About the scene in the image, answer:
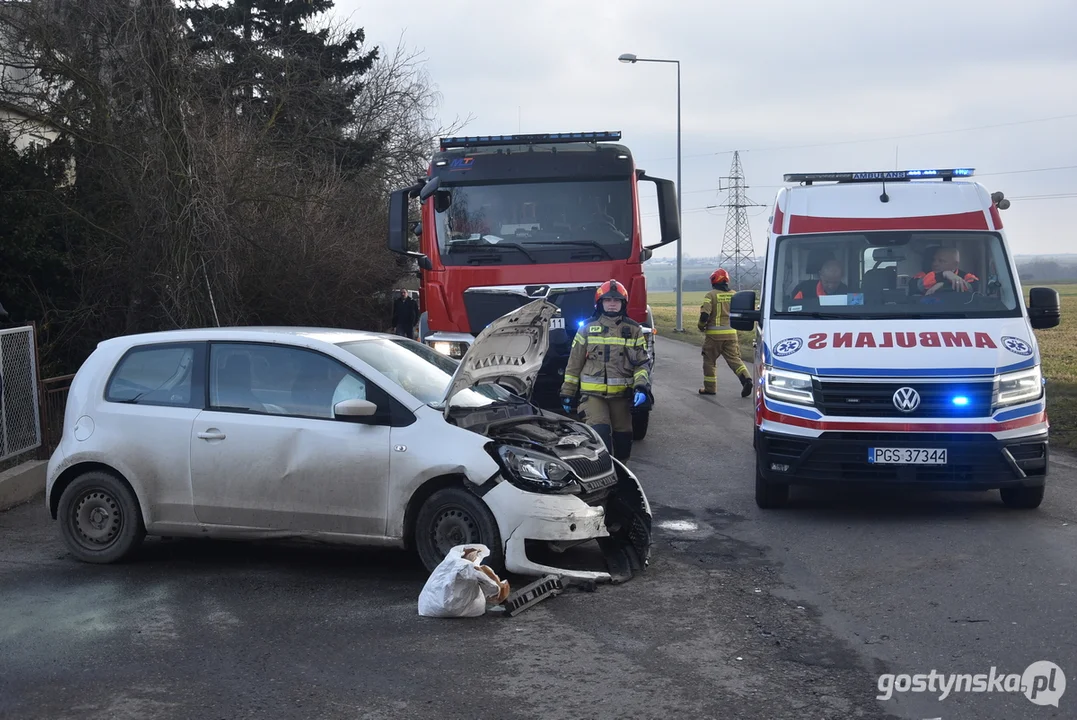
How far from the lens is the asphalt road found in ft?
15.6

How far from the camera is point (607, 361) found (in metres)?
9.68

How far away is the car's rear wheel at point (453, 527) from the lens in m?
6.45

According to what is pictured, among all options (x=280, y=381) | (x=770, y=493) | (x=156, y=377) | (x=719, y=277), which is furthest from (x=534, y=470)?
(x=719, y=277)

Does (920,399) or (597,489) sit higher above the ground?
(920,399)

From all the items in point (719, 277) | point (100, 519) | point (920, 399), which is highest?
point (719, 277)

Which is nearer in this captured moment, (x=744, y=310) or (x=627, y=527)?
(x=627, y=527)

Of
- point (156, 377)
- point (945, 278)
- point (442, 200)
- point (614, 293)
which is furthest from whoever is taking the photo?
point (442, 200)

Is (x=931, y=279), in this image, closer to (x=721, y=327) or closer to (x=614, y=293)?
A: (x=614, y=293)

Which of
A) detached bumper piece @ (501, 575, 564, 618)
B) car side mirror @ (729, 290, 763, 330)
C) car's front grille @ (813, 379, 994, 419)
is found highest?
car side mirror @ (729, 290, 763, 330)

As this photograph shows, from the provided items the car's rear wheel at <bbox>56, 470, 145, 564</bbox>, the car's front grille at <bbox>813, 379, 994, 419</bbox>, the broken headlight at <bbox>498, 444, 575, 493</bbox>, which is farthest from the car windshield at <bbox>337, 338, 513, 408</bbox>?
the car's front grille at <bbox>813, 379, 994, 419</bbox>

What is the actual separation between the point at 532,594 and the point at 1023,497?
4318 mm

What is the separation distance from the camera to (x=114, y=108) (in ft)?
53.0

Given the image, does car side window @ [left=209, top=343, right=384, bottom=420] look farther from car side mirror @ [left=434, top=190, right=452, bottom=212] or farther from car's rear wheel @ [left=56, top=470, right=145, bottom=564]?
car side mirror @ [left=434, top=190, right=452, bottom=212]

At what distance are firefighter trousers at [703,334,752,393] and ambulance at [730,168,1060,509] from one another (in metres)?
7.19
